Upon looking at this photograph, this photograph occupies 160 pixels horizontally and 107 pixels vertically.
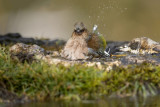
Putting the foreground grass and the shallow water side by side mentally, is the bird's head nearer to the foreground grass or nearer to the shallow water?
the foreground grass

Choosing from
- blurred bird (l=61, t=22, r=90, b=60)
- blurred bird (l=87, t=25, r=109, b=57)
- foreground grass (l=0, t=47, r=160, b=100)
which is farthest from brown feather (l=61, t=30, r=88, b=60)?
foreground grass (l=0, t=47, r=160, b=100)

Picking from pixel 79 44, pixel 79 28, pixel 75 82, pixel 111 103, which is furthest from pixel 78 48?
pixel 111 103

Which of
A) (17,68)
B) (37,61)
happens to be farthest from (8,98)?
(37,61)

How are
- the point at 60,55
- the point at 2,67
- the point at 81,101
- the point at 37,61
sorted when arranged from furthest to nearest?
the point at 60,55, the point at 37,61, the point at 2,67, the point at 81,101

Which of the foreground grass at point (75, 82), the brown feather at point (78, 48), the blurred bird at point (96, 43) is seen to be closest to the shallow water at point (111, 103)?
the foreground grass at point (75, 82)

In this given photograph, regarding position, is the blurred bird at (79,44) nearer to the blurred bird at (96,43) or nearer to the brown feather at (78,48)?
the brown feather at (78,48)

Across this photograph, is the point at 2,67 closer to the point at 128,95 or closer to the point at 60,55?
the point at 60,55
